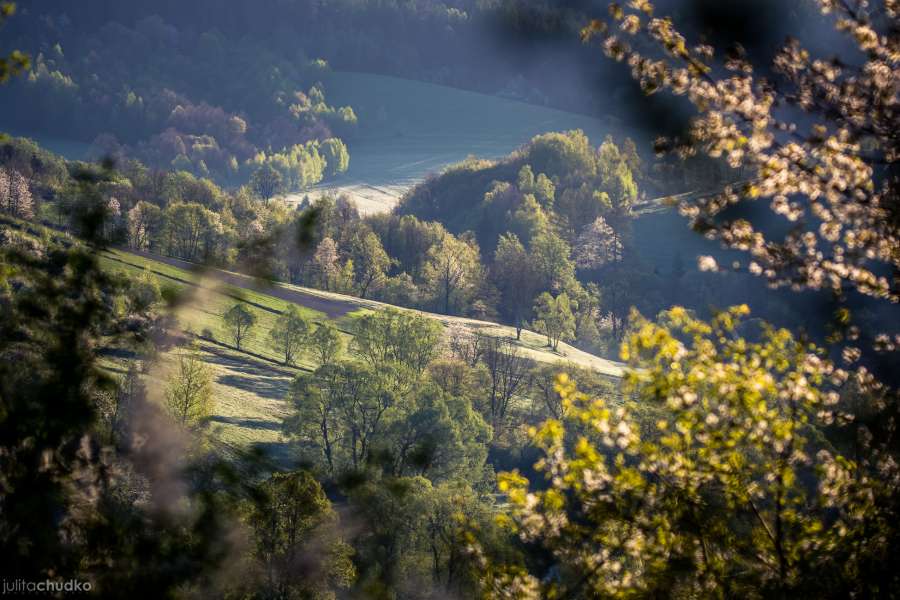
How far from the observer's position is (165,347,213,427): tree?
44875 millimetres

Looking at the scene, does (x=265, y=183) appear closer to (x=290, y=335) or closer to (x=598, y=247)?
(x=598, y=247)

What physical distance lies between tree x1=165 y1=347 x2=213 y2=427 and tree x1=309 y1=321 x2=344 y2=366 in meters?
21.8

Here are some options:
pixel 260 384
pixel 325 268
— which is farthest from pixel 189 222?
pixel 325 268

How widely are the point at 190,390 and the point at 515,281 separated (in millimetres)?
73962

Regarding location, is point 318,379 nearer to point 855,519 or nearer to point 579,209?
point 855,519

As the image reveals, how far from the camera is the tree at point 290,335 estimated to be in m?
73.5

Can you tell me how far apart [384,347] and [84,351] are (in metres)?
66.8

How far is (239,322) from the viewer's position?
67188 mm

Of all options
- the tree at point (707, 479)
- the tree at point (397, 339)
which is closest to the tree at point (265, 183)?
the tree at point (397, 339)

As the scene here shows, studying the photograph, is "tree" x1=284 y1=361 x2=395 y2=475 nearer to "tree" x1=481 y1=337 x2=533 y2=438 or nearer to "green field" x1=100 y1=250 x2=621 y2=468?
"green field" x1=100 y1=250 x2=621 y2=468

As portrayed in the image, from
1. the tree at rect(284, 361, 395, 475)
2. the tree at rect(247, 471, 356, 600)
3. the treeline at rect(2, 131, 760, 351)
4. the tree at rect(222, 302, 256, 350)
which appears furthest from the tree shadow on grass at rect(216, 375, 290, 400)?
the tree at rect(247, 471, 356, 600)

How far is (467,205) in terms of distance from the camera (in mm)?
166625

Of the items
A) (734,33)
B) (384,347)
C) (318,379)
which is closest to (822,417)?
(734,33)

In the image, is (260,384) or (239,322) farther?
(239,322)
